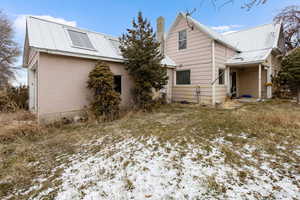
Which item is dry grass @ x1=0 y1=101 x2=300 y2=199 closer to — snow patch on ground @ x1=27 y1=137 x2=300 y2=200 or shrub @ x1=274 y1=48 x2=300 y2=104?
snow patch on ground @ x1=27 y1=137 x2=300 y2=200

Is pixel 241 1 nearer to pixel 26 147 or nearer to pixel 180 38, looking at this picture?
pixel 26 147

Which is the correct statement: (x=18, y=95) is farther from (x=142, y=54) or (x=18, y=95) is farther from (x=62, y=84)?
(x=142, y=54)

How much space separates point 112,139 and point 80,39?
208 inches

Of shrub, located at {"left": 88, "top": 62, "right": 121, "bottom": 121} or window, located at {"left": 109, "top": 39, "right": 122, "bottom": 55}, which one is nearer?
shrub, located at {"left": 88, "top": 62, "right": 121, "bottom": 121}

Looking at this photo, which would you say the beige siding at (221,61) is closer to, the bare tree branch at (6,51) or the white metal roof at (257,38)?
the white metal roof at (257,38)

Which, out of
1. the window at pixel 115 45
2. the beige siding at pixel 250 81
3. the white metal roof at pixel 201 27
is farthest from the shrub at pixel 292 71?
the window at pixel 115 45

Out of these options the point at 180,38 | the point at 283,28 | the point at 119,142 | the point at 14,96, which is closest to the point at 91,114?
the point at 119,142

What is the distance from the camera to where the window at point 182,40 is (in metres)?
9.65

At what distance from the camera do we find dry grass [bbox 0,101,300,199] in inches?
103

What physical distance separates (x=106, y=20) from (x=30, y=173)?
463 inches

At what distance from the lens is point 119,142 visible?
372 cm

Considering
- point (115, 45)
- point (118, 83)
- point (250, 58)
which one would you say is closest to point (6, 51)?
point (115, 45)

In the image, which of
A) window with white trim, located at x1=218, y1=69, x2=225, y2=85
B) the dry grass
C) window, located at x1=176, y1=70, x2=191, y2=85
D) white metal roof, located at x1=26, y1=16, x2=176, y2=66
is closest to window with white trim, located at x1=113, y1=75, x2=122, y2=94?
white metal roof, located at x1=26, y1=16, x2=176, y2=66

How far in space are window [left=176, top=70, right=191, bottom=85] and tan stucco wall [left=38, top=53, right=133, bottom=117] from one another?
5.88m
